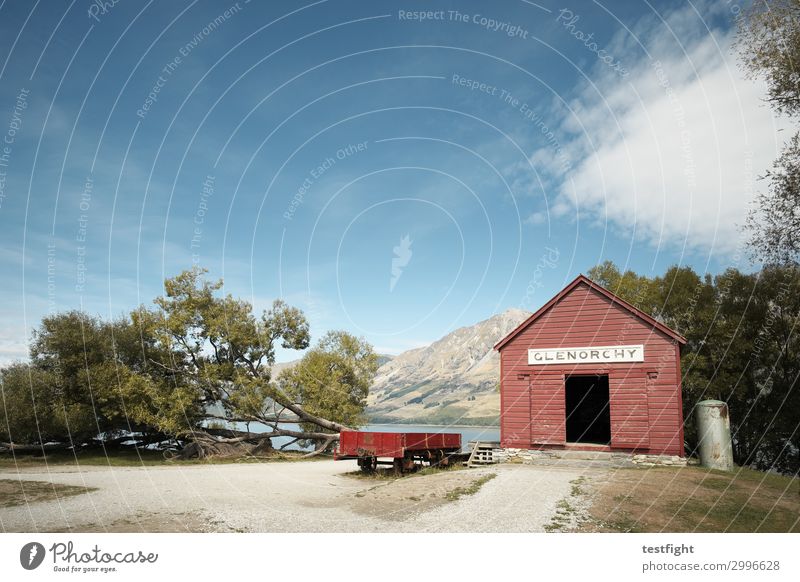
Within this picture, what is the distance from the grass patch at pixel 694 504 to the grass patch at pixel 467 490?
4.09m

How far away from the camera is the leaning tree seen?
36.0 meters

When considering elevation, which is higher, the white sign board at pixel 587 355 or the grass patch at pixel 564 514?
the white sign board at pixel 587 355

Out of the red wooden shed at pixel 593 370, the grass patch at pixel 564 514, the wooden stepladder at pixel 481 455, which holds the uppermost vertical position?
the red wooden shed at pixel 593 370

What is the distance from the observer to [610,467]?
75.6 feet

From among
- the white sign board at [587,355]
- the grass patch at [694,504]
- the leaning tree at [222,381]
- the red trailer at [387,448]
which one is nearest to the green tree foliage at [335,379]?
the leaning tree at [222,381]

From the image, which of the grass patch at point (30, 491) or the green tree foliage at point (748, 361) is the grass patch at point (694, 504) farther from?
the green tree foliage at point (748, 361)

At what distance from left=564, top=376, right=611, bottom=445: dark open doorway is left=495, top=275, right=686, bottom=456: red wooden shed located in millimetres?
7566

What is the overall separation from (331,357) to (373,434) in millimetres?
19355

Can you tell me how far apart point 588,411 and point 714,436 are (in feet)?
37.2

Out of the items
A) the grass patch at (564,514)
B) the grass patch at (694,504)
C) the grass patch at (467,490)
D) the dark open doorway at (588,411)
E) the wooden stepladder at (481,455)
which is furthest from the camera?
the dark open doorway at (588,411)

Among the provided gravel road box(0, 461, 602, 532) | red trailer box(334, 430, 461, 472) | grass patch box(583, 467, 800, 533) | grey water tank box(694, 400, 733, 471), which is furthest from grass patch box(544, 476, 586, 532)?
grey water tank box(694, 400, 733, 471)

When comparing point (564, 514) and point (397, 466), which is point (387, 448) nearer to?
point (397, 466)

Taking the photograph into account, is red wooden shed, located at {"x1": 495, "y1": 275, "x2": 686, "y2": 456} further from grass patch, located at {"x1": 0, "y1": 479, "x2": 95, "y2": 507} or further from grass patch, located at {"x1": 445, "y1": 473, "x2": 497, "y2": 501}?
grass patch, located at {"x1": 0, "y1": 479, "x2": 95, "y2": 507}

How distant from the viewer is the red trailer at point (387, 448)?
23.3m
